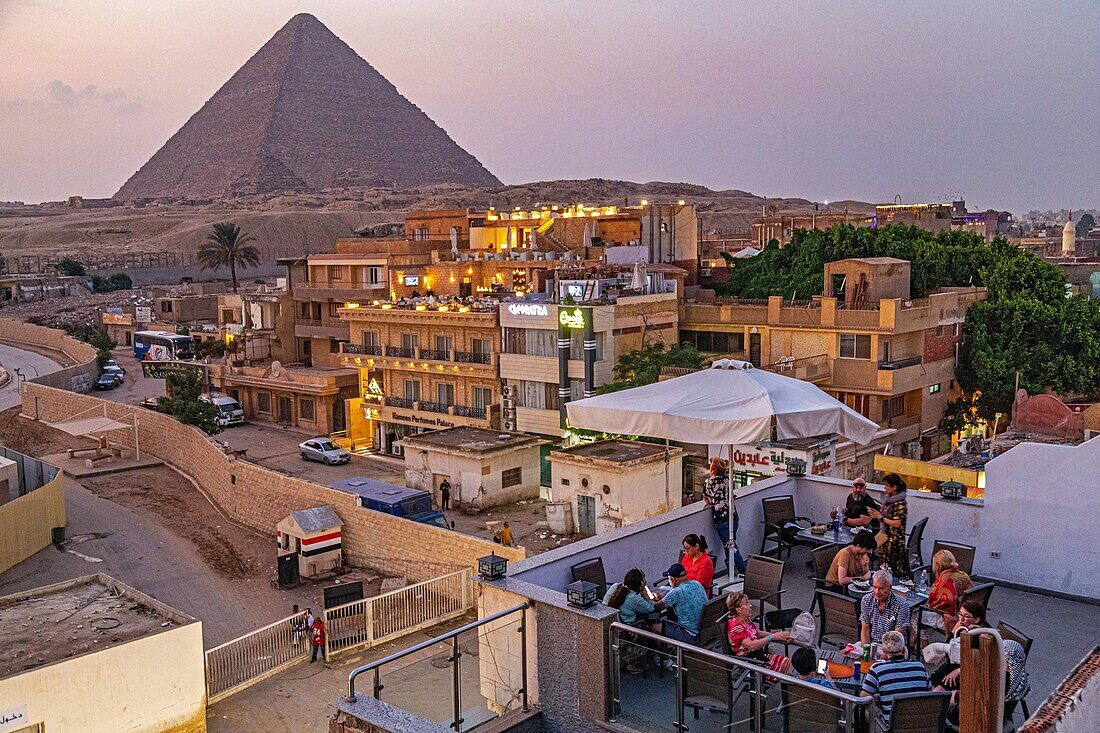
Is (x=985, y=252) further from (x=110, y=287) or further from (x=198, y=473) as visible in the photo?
(x=110, y=287)

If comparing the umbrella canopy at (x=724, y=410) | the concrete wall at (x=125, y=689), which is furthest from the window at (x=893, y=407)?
the concrete wall at (x=125, y=689)

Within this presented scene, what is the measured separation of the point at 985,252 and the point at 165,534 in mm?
32527

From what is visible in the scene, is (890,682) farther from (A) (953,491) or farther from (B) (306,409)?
(B) (306,409)

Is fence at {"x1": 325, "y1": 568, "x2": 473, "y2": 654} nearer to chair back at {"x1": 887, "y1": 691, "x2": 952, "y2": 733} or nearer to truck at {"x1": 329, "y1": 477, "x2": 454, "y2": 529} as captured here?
truck at {"x1": 329, "y1": 477, "x2": 454, "y2": 529}

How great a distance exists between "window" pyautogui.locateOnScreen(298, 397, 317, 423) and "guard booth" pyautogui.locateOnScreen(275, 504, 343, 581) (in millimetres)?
21150

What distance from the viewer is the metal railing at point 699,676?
5566mm

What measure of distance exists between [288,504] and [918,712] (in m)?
23.8

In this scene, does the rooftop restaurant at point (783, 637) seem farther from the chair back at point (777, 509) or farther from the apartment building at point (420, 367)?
the apartment building at point (420, 367)

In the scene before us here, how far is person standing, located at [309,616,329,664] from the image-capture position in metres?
18.3

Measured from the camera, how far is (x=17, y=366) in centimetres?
6381

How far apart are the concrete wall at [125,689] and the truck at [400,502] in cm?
951

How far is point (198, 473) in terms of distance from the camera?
115 feet

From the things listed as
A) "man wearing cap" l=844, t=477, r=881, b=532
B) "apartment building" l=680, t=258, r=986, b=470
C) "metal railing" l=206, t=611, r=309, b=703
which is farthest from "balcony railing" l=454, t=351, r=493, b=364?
"man wearing cap" l=844, t=477, r=881, b=532

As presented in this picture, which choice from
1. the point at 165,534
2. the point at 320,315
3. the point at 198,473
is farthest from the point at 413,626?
the point at 320,315
